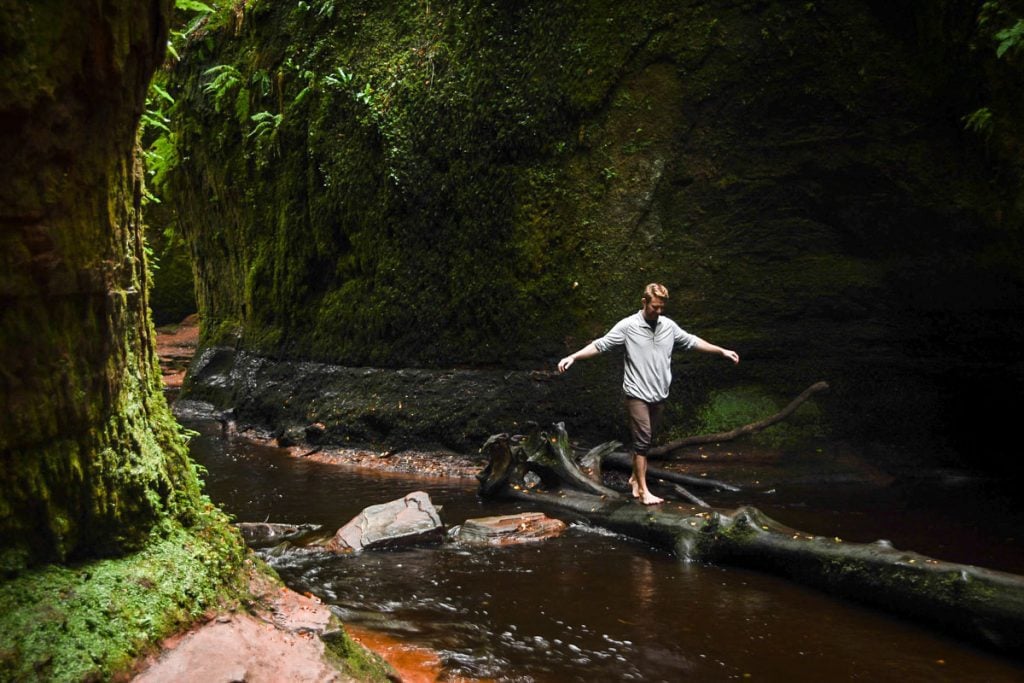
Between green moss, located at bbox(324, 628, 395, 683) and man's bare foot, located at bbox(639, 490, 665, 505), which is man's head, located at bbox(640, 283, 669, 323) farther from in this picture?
green moss, located at bbox(324, 628, 395, 683)

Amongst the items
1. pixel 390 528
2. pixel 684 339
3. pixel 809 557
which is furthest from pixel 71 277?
pixel 684 339

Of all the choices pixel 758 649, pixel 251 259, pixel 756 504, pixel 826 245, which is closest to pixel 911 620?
pixel 758 649

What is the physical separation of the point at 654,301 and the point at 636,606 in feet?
10.0

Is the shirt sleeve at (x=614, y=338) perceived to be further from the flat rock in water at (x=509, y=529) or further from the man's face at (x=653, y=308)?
the flat rock in water at (x=509, y=529)

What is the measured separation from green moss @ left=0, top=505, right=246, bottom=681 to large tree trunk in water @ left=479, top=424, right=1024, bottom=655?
370 centimetres

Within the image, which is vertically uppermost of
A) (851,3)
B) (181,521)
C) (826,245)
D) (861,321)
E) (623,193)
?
(851,3)

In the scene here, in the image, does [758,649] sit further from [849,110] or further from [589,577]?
[849,110]

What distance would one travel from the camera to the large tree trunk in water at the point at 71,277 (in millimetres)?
2826

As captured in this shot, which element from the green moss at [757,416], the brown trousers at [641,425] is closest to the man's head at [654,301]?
the brown trousers at [641,425]

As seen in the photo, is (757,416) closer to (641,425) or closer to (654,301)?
(641,425)

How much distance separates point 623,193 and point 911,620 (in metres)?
5.73

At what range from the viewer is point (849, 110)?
28.7 feet

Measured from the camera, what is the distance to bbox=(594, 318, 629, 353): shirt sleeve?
A: 7.66 meters

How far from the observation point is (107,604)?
3256mm
